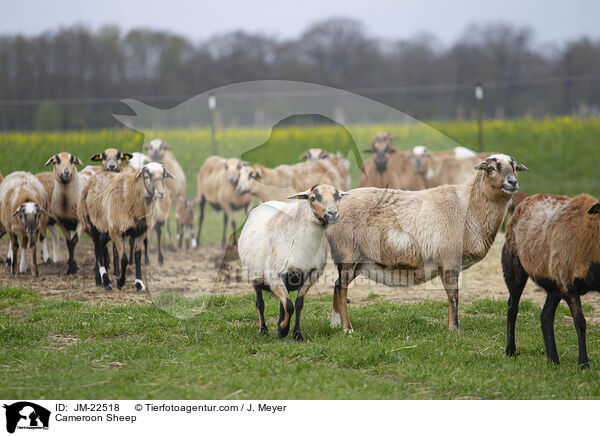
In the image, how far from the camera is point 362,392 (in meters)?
5.18

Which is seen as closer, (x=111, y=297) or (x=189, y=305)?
(x=189, y=305)

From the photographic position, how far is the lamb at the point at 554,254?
5.50 m

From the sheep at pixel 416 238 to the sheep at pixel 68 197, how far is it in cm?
480

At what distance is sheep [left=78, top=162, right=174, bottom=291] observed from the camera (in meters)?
8.87

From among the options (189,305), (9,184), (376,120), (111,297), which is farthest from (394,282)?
(376,120)

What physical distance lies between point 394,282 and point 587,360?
2.20 meters

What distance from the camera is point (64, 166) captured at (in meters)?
9.70

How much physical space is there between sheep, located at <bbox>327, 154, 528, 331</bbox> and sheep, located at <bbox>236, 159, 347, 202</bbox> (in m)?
2.96

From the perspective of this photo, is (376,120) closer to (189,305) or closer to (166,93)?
(189,305)

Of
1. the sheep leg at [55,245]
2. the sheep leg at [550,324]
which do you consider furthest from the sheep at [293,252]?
the sheep leg at [55,245]

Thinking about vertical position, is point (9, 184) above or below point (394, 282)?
above

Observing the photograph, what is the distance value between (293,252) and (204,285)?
11.1 feet
